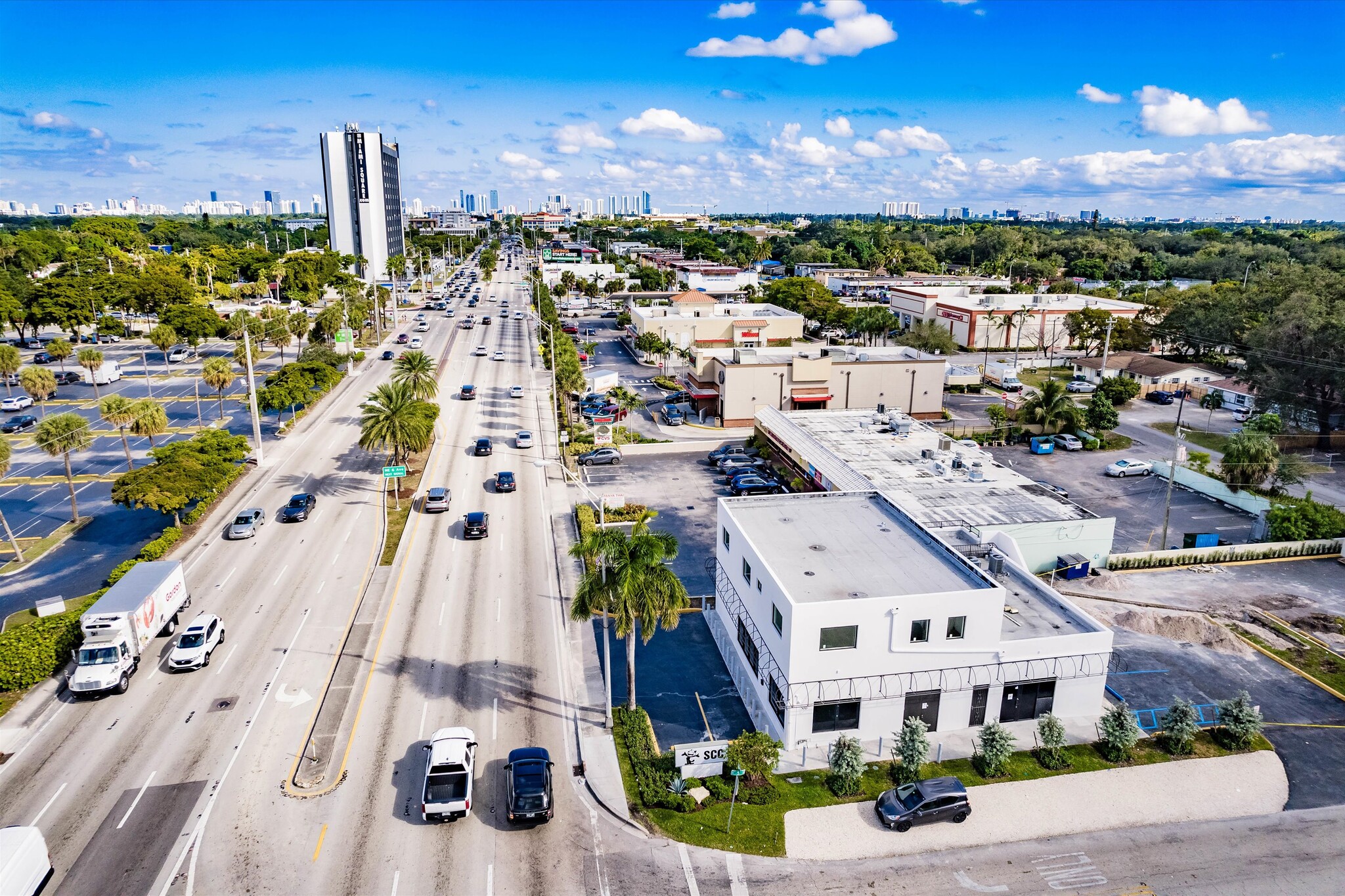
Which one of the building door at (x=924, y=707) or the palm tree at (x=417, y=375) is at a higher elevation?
the palm tree at (x=417, y=375)

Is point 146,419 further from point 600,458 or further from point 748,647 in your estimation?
point 748,647

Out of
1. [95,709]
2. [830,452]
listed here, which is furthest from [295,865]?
[830,452]

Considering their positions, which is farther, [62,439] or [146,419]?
[146,419]

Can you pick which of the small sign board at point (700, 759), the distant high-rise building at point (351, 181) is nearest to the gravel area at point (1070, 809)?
the small sign board at point (700, 759)

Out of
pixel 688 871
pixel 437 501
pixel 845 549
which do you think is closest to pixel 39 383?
pixel 437 501

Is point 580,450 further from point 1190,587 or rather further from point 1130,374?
point 1130,374

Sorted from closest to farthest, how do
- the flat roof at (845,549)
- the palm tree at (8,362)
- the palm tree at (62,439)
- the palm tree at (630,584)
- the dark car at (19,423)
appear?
1. the palm tree at (630,584)
2. the flat roof at (845,549)
3. the palm tree at (62,439)
4. the dark car at (19,423)
5. the palm tree at (8,362)

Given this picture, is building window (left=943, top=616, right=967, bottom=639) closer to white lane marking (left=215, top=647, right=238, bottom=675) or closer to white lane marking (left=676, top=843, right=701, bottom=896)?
white lane marking (left=676, top=843, right=701, bottom=896)

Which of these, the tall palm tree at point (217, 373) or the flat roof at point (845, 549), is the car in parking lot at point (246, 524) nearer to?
the tall palm tree at point (217, 373)
